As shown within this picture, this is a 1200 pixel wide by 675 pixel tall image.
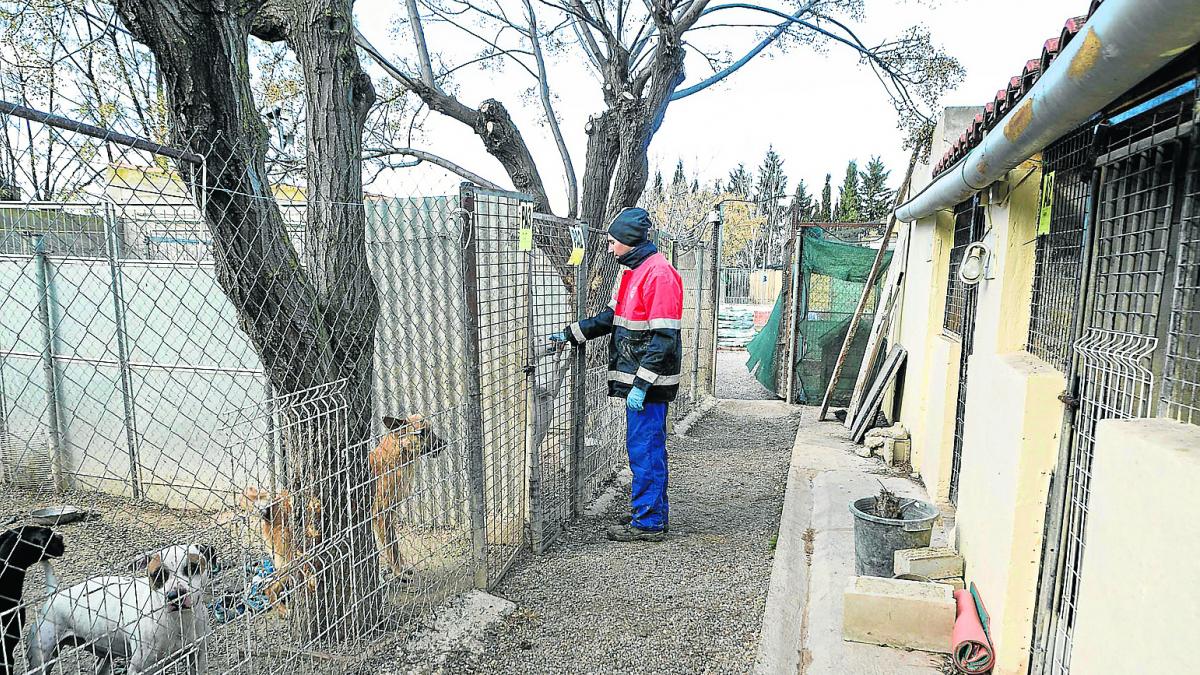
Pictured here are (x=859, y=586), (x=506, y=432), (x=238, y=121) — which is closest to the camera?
(x=238, y=121)

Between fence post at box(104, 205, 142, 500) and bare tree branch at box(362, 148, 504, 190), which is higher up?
bare tree branch at box(362, 148, 504, 190)

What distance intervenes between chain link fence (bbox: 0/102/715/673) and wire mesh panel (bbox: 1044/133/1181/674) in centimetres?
275

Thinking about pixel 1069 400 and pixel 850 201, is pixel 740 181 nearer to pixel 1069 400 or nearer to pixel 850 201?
pixel 850 201

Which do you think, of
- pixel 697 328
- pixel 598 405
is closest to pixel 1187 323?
pixel 598 405

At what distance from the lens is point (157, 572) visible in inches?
102

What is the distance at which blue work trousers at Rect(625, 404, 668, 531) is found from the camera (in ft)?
15.1

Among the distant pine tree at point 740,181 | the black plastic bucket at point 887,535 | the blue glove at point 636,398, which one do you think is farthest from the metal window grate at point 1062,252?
the distant pine tree at point 740,181

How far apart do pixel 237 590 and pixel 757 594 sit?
280 cm

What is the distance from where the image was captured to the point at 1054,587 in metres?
2.58

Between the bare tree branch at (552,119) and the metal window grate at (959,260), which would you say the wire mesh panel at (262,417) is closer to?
Result: the metal window grate at (959,260)

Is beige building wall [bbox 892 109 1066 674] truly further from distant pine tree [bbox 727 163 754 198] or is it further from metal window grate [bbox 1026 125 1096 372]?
distant pine tree [bbox 727 163 754 198]

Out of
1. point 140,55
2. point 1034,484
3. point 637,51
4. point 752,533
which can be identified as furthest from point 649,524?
point 140,55

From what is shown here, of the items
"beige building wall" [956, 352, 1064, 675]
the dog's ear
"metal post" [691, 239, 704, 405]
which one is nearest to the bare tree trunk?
the dog's ear

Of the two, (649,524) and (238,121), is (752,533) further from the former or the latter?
(238,121)
